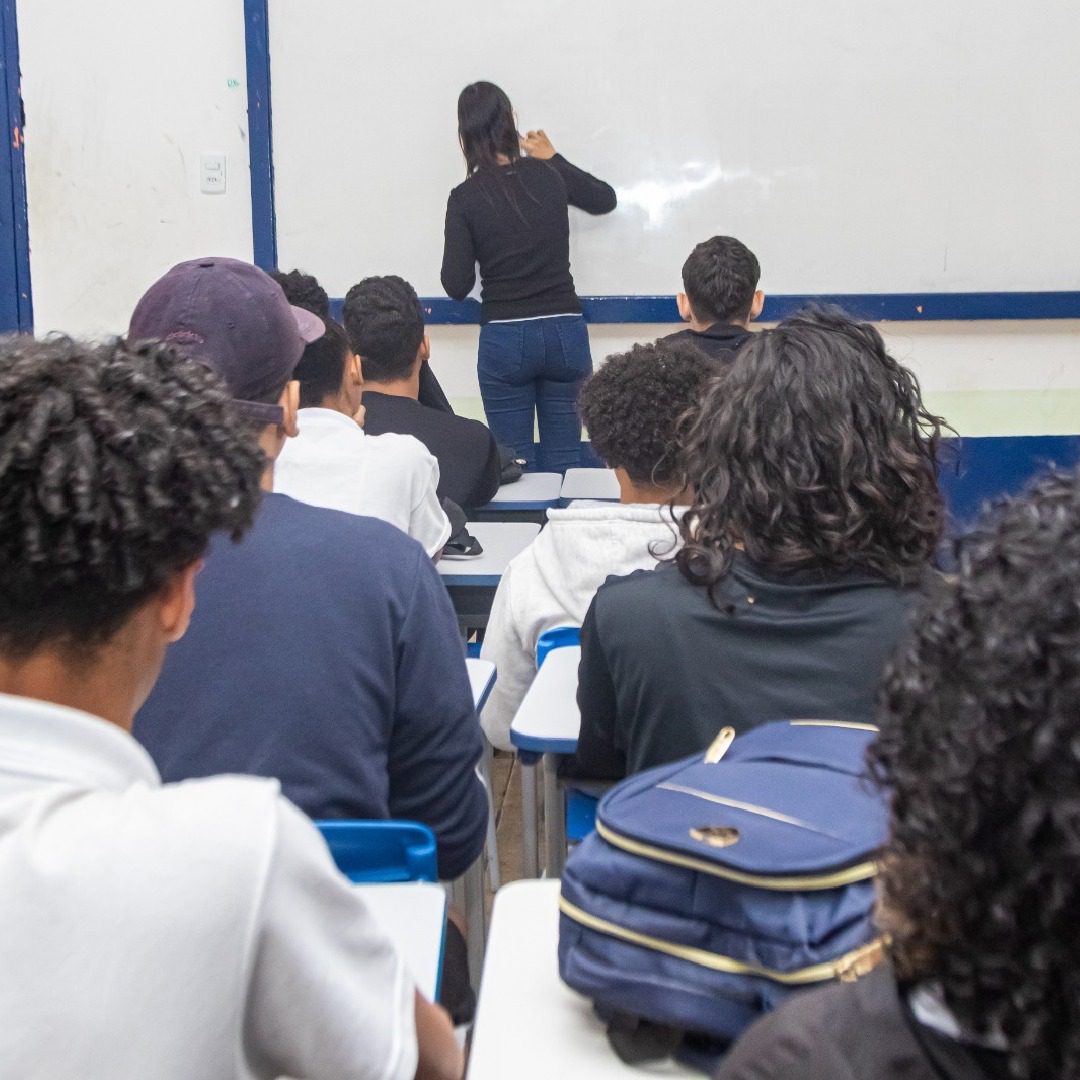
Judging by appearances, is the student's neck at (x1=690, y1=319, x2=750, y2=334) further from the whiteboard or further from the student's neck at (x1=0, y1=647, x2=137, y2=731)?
the student's neck at (x1=0, y1=647, x2=137, y2=731)

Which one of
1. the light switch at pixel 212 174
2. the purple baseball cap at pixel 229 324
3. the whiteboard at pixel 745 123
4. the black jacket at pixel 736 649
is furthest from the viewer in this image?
the light switch at pixel 212 174

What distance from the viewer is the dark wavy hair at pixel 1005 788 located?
1.78 feet

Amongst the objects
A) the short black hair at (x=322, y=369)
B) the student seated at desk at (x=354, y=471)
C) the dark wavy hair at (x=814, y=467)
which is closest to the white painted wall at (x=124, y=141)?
the short black hair at (x=322, y=369)

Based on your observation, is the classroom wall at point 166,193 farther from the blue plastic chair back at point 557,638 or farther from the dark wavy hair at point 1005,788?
the dark wavy hair at point 1005,788

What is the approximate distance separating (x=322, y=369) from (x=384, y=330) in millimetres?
682

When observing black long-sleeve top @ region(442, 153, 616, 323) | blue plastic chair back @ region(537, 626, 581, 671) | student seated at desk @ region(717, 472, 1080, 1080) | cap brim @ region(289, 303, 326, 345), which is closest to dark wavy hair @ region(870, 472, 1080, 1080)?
student seated at desk @ region(717, 472, 1080, 1080)

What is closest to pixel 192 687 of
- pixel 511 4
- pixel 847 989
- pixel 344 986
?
pixel 344 986

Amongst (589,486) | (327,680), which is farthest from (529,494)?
(327,680)

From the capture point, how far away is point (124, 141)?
480 centimetres

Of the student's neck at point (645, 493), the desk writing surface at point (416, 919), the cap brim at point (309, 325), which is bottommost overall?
the desk writing surface at point (416, 919)

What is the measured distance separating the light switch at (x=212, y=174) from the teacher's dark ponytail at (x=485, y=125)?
961 millimetres

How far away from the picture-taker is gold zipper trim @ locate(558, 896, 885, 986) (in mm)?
899

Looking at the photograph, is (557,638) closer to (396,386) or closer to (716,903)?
(716,903)

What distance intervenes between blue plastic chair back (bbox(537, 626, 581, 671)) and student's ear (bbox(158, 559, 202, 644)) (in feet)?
3.74
